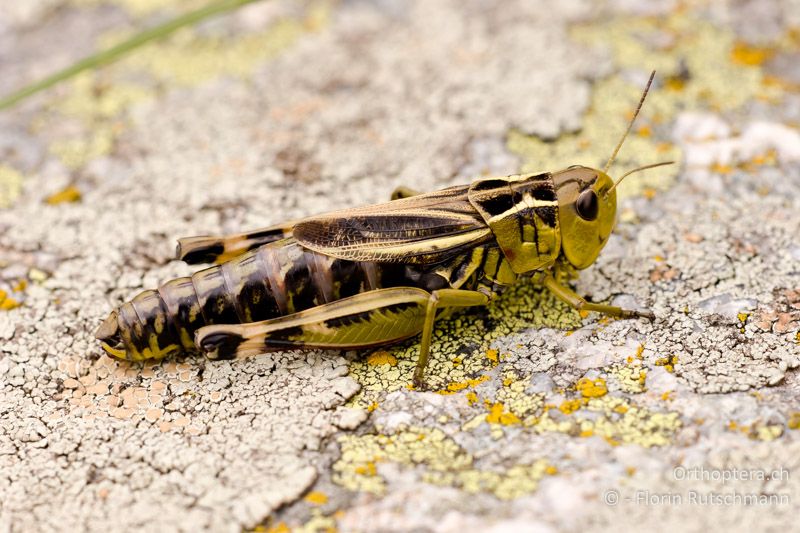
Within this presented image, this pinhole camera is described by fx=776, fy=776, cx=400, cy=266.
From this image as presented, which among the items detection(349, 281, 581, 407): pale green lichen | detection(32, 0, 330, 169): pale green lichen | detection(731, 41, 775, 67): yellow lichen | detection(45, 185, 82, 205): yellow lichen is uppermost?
detection(32, 0, 330, 169): pale green lichen

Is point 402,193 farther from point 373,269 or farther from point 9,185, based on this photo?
point 9,185

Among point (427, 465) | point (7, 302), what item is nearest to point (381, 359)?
point (427, 465)

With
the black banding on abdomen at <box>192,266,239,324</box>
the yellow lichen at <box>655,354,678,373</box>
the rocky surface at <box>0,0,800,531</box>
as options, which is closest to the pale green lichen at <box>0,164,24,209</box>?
the rocky surface at <box>0,0,800,531</box>

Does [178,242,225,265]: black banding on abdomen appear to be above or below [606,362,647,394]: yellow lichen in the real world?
above

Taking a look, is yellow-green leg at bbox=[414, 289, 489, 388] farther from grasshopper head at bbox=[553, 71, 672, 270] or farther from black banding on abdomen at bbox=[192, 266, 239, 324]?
black banding on abdomen at bbox=[192, 266, 239, 324]

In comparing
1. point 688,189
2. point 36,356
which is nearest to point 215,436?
point 36,356

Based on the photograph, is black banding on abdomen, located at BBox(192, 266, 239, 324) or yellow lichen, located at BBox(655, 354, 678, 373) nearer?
yellow lichen, located at BBox(655, 354, 678, 373)

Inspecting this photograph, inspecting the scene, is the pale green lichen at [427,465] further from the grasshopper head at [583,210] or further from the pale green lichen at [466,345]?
the grasshopper head at [583,210]

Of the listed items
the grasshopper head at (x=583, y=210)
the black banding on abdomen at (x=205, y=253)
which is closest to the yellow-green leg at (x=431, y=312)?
the grasshopper head at (x=583, y=210)
